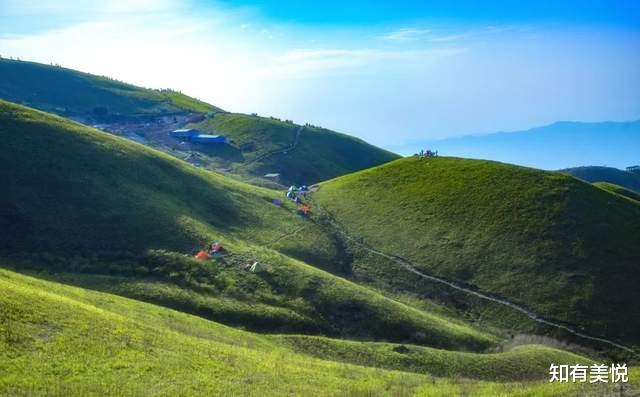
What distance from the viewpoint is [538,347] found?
55.4m

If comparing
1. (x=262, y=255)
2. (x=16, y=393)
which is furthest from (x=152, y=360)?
(x=262, y=255)

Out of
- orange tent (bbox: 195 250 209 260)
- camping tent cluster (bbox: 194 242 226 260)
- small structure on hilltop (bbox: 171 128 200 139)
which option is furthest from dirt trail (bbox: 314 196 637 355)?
small structure on hilltop (bbox: 171 128 200 139)

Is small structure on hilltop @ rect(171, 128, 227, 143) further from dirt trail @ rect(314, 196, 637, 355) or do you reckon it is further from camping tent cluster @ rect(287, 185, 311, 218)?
dirt trail @ rect(314, 196, 637, 355)

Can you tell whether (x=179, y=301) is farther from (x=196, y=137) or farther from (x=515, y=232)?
(x=196, y=137)

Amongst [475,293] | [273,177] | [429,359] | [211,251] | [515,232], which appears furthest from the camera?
[273,177]

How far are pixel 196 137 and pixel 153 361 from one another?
13531 cm

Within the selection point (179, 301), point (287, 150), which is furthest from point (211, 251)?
point (287, 150)

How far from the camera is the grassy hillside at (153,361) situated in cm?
2797

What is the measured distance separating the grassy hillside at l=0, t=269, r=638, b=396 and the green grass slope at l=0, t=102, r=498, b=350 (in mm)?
8781

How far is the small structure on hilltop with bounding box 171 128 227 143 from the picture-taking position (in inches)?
6324

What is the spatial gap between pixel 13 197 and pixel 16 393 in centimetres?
4778

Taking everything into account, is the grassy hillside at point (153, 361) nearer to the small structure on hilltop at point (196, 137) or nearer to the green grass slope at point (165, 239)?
the green grass slope at point (165, 239)

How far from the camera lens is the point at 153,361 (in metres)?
32.1

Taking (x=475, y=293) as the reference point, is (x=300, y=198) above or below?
above
